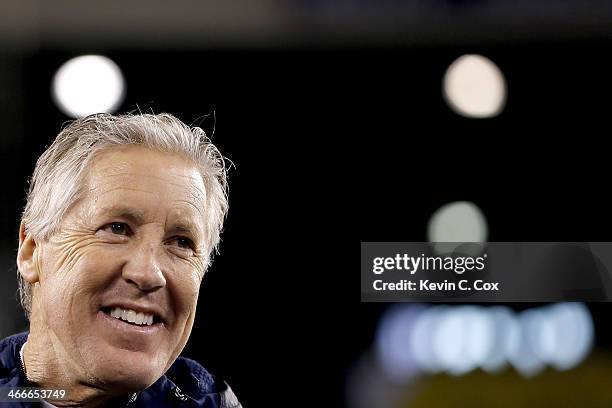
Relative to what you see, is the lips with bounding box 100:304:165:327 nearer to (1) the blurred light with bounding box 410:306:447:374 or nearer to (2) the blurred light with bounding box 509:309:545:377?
(1) the blurred light with bounding box 410:306:447:374

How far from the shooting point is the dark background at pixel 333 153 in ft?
4.86

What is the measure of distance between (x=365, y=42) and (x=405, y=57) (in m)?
0.08

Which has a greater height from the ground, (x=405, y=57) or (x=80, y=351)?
(x=405, y=57)

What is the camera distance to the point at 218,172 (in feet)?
4.85

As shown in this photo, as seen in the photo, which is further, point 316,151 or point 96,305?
point 316,151

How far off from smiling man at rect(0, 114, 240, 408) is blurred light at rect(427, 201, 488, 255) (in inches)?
16.5

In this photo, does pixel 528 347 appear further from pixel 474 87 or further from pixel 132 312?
pixel 132 312

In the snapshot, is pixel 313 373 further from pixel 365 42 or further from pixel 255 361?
pixel 365 42

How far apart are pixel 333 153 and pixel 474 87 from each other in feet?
0.97

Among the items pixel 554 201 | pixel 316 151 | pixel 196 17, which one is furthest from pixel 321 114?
pixel 554 201

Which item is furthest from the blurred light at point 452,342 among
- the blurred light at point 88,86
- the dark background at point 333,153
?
the blurred light at point 88,86

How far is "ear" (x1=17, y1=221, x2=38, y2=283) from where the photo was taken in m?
1.38

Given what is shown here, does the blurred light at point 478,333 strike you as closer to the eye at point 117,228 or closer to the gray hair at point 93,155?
the gray hair at point 93,155

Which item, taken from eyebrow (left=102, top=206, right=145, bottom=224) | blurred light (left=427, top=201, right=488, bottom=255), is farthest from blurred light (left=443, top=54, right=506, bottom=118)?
eyebrow (left=102, top=206, right=145, bottom=224)
